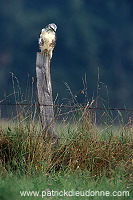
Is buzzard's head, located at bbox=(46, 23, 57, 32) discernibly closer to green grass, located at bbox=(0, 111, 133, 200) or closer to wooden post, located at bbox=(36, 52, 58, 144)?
wooden post, located at bbox=(36, 52, 58, 144)

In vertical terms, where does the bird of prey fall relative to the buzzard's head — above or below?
below

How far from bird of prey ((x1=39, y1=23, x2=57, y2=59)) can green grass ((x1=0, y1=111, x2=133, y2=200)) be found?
4.50ft

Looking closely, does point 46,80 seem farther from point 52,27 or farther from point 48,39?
point 52,27

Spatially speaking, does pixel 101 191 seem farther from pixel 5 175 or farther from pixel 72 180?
pixel 5 175

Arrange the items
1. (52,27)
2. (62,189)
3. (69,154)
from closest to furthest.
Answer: (62,189) → (69,154) → (52,27)

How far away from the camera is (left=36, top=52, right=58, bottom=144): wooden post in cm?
633

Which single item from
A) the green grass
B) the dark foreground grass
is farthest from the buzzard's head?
the dark foreground grass

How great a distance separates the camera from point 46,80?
6559mm

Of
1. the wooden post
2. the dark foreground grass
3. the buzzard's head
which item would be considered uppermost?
the buzzard's head

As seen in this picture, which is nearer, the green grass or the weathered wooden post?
the green grass

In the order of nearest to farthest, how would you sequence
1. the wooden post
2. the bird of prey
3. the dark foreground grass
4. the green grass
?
1. the dark foreground grass
2. the green grass
3. the wooden post
4. the bird of prey

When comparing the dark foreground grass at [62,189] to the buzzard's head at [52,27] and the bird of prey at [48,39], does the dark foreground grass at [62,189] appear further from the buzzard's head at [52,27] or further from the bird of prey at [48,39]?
the buzzard's head at [52,27]

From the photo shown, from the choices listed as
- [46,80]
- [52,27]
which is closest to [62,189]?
→ [46,80]

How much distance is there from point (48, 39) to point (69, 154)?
2130 mm
